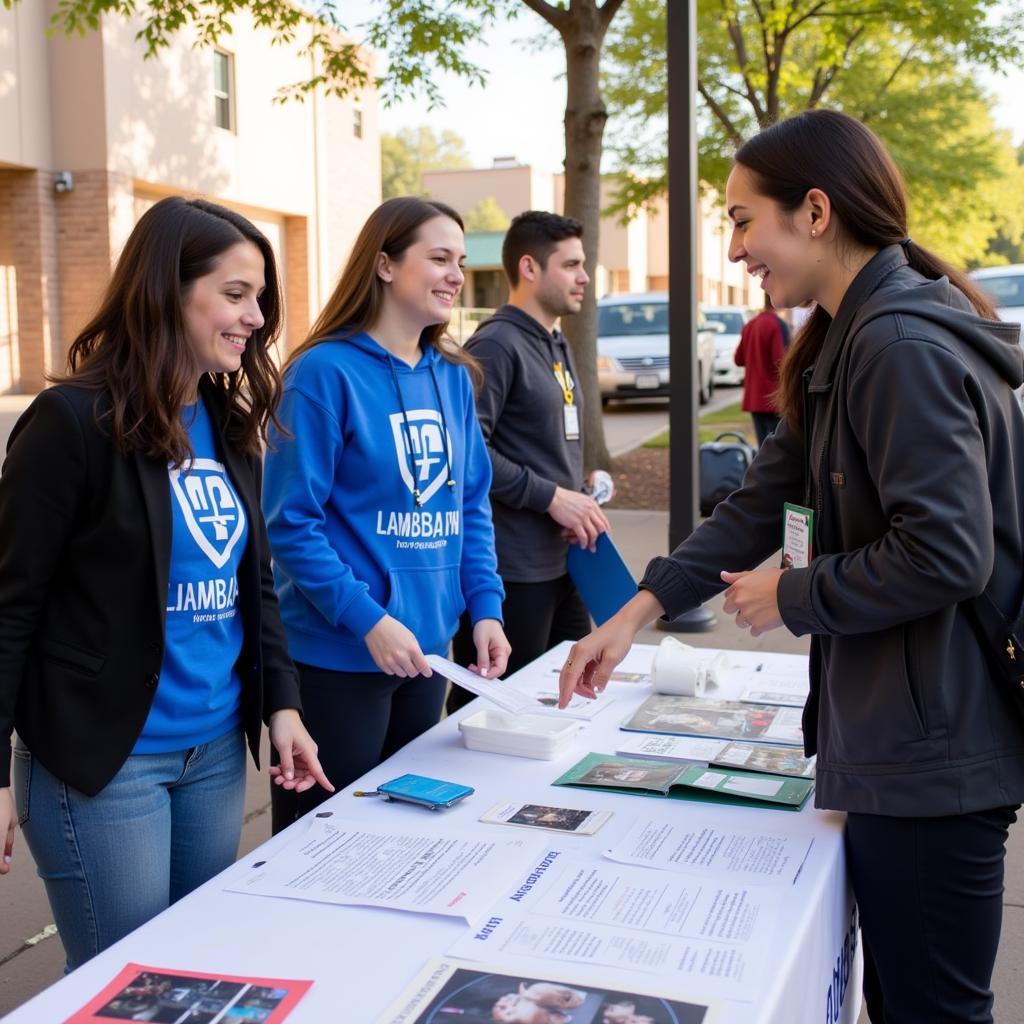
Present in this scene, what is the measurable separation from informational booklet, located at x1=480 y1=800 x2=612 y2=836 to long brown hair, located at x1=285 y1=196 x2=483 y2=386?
1.22m

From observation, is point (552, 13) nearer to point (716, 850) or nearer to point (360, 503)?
point (360, 503)

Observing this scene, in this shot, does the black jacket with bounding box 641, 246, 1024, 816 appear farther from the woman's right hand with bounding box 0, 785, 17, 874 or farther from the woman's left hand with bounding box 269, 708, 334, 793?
the woman's right hand with bounding box 0, 785, 17, 874

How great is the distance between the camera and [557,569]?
3.92 m

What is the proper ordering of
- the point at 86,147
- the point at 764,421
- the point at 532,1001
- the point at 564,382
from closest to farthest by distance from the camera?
1. the point at 532,1001
2. the point at 564,382
3. the point at 764,421
4. the point at 86,147

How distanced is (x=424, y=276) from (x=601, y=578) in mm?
1333

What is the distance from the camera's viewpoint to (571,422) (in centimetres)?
407

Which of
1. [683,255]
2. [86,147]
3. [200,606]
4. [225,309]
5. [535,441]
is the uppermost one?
[86,147]

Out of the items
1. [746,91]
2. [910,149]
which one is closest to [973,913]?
[746,91]

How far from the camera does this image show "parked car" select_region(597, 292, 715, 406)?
1919cm

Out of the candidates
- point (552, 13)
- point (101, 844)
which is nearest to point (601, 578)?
point (101, 844)

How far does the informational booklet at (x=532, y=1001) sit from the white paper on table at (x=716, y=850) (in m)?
0.40

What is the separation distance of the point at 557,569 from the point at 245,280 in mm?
1949

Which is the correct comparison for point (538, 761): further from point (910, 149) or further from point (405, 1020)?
point (910, 149)

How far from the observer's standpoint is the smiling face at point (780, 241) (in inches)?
74.2
